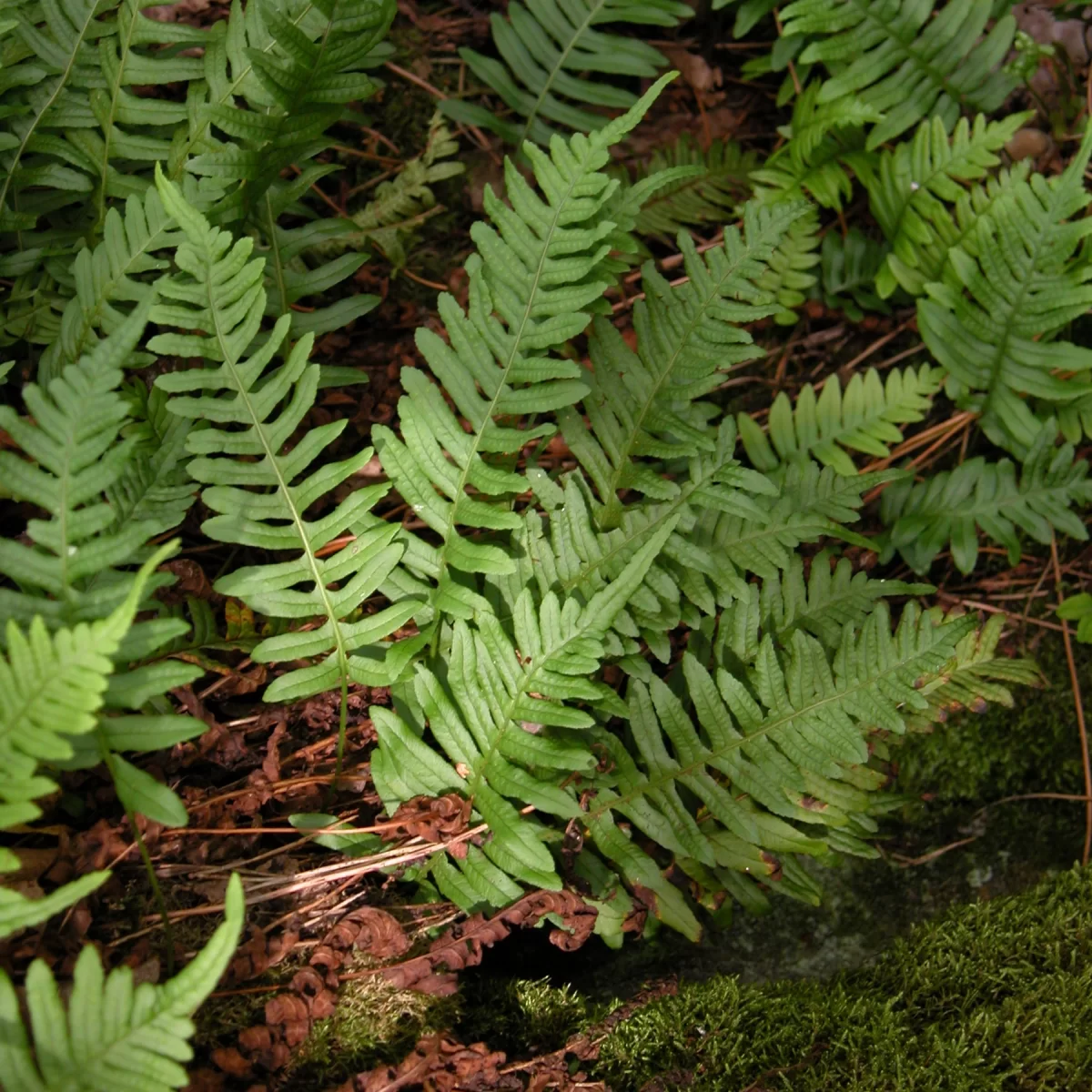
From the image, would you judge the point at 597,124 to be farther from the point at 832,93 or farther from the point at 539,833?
the point at 539,833

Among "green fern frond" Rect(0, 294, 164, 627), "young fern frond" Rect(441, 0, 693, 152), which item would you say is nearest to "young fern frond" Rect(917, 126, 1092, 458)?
"young fern frond" Rect(441, 0, 693, 152)

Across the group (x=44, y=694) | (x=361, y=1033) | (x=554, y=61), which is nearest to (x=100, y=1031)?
(x=44, y=694)

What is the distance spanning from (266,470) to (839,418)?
1.59m

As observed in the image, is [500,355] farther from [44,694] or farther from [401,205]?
[44,694]

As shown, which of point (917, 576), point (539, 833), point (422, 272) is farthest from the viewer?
point (422, 272)

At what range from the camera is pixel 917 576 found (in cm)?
283

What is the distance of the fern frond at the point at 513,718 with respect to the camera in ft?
6.55

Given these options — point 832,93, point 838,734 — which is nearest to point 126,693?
point 838,734

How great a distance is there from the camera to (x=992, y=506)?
2.76 metres

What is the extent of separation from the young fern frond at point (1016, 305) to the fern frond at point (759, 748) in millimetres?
927

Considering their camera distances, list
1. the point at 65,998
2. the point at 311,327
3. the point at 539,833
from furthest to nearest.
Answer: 1. the point at 311,327
2. the point at 539,833
3. the point at 65,998

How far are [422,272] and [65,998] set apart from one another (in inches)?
81.9

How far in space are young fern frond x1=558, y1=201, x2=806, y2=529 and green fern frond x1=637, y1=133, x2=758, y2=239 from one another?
2.50 ft

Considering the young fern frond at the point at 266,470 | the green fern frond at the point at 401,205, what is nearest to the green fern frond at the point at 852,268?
the green fern frond at the point at 401,205
